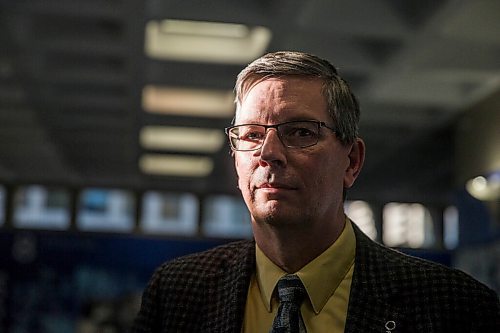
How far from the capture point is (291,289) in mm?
1178

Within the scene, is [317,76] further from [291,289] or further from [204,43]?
[204,43]

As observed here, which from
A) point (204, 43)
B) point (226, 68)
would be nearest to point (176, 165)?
point (226, 68)

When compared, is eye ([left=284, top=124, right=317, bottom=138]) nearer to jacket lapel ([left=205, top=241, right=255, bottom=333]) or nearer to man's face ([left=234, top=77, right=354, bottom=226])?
man's face ([left=234, top=77, right=354, bottom=226])

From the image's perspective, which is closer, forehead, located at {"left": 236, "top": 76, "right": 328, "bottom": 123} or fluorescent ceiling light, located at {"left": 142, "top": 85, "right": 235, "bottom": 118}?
forehead, located at {"left": 236, "top": 76, "right": 328, "bottom": 123}

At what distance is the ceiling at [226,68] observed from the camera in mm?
4480

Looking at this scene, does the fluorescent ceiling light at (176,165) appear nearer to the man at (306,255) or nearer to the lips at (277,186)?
the man at (306,255)

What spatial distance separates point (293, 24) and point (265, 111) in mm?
3541

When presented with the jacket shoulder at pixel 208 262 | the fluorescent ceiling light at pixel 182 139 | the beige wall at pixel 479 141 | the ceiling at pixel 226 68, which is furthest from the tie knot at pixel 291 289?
the fluorescent ceiling light at pixel 182 139

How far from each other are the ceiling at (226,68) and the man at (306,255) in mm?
3009

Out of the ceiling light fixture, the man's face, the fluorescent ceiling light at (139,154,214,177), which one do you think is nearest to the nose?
the man's face

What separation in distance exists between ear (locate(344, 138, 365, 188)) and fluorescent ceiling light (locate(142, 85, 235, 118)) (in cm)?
525

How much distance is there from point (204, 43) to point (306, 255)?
14.0 ft

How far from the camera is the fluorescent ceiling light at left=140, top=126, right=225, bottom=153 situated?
25.8ft

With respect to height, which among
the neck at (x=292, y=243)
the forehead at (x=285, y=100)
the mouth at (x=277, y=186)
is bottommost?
the neck at (x=292, y=243)
